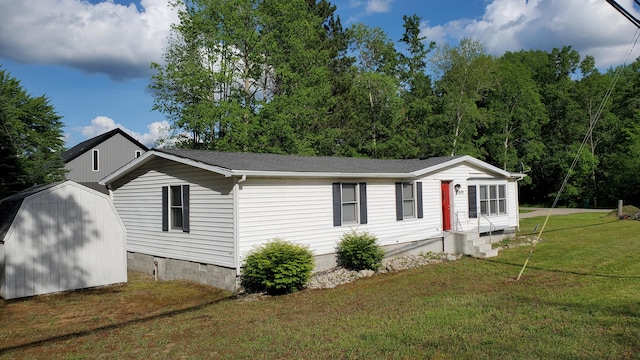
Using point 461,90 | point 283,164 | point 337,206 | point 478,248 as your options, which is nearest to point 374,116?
point 461,90

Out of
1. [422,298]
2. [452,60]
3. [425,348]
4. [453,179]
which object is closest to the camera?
[425,348]

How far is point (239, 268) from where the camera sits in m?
10.5

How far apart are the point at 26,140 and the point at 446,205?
26131 millimetres

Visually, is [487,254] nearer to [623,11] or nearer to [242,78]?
[623,11]

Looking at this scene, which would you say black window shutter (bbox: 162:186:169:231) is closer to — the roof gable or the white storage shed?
the white storage shed

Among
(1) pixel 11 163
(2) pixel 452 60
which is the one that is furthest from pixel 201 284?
(2) pixel 452 60

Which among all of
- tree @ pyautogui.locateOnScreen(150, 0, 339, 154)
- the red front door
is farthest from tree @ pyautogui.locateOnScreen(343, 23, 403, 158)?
the red front door

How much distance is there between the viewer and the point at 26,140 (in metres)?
28.3

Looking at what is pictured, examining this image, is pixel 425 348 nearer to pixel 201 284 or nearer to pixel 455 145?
pixel 201 284

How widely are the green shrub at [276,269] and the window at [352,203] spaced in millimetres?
2754

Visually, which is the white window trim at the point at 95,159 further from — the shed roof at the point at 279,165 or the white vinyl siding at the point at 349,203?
the white vinyl siding at the point at 349,203

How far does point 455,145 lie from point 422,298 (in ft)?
86.6

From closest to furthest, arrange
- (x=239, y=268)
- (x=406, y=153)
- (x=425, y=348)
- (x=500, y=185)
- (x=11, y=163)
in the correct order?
(x=425, y=348), (x=239, y=268), (x=500, y=185), (x=11, y=163), (x=406, y=153)

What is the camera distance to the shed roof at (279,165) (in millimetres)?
10766
